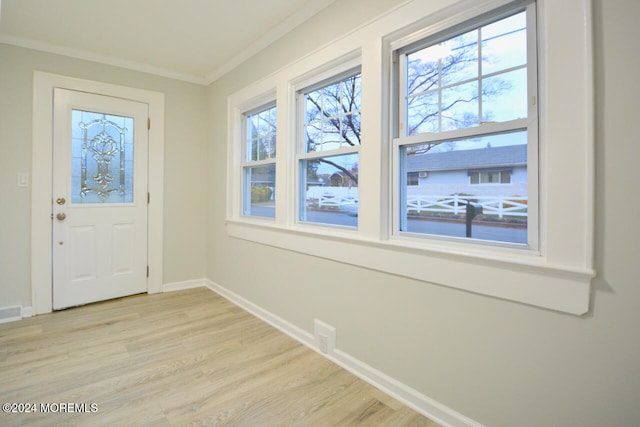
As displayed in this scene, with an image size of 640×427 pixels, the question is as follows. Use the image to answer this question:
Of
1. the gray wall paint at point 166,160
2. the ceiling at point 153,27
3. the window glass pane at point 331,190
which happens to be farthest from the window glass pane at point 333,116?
the gray wall paint at point 166,160

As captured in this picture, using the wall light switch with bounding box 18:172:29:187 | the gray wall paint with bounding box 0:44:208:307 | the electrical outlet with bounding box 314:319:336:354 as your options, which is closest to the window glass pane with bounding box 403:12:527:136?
the electrical outlet with bounding box 314:319:336:354

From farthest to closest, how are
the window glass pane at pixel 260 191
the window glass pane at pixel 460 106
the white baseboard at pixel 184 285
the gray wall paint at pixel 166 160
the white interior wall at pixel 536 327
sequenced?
the white baseboard at pixel 184 285
the window glass pane at pixel 260 191
the gray wall paint at pixel 166 160
the window glass pane at pixel 460 106
the white interior wall at pixel 536 327

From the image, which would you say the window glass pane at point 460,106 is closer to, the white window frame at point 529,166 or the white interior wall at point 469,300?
the white window frame at point 529,166

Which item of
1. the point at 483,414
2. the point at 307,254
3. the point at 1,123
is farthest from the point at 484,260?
the point at 1,123

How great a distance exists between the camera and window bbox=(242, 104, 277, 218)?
113 inches

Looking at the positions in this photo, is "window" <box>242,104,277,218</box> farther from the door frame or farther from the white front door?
the door frame

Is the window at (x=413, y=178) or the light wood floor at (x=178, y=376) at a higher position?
the window at (x=413, y=178)

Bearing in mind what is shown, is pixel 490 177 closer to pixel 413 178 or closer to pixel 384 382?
pixel 413 178

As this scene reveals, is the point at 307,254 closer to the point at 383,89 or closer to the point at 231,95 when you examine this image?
the point at 383,89

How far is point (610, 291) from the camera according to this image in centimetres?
108

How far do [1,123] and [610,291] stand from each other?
4232 mm

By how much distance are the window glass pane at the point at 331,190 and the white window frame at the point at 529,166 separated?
0.10 m

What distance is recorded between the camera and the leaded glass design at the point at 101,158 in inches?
119

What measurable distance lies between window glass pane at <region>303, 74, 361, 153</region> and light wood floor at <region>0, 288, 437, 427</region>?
151cm
